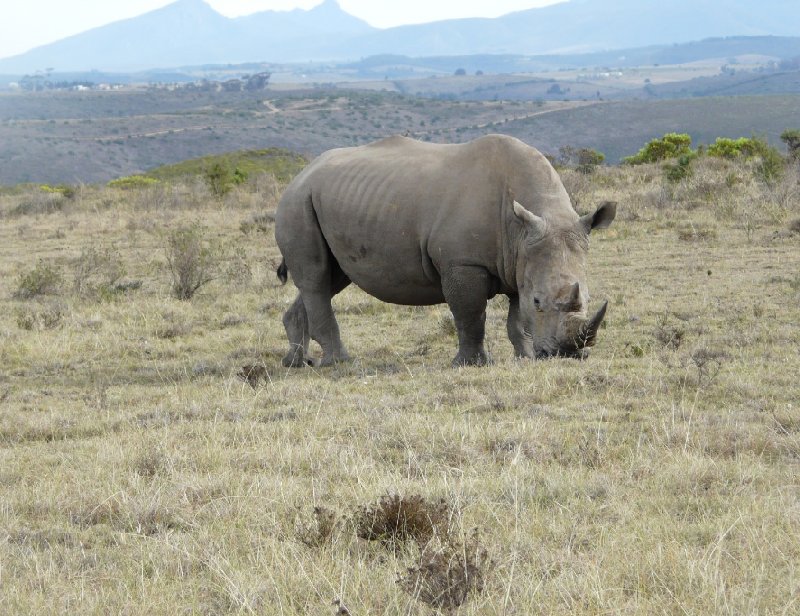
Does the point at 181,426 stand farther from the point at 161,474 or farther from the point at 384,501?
the point at 384,501

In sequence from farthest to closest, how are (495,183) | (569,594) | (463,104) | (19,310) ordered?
(463,104)
(19,310)
(495,183)
(569,594)

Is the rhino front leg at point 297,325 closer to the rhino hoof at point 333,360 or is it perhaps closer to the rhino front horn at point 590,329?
the rhino hoof at point 333,360

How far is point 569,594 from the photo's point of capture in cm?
382

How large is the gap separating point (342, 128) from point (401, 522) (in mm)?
97730

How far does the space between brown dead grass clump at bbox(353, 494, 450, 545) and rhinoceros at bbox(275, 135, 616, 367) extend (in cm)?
362

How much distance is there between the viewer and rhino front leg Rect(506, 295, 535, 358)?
9336 millimetres

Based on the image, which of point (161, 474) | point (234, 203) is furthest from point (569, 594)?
point (234, 203)

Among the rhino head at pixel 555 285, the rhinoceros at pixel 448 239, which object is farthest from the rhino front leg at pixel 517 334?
the rhino head at pixel 555 285

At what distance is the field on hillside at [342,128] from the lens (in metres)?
82.1

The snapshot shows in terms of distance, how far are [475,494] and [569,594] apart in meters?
1.38

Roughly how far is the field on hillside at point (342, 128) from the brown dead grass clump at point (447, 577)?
63.6 meters

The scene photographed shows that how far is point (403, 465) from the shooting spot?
19.0 ft

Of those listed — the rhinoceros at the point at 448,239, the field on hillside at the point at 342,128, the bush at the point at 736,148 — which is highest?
the rhinoceros at the point at 448,239

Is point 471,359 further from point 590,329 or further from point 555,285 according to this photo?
point 590,329
